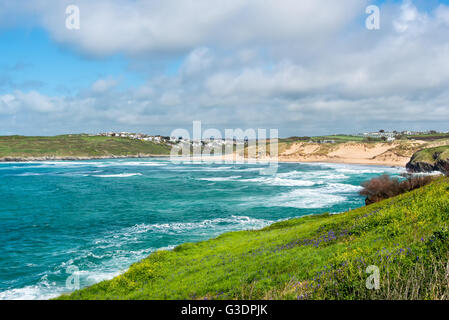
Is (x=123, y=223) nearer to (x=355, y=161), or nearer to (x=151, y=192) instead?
(x=151, y=192)

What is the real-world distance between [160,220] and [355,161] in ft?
421

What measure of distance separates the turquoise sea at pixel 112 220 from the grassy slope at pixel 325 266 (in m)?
5.99

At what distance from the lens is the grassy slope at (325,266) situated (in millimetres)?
7707

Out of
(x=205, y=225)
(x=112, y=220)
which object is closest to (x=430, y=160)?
(x=205, y=225)

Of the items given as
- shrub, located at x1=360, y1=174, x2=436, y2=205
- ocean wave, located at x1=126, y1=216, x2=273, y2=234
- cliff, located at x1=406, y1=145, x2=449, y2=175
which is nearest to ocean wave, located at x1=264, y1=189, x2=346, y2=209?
shrub, located at x1=360, y1=174, x2=436, y2=205

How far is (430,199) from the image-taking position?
14.8 meters

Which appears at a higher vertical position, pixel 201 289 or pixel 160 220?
pixel 201 289

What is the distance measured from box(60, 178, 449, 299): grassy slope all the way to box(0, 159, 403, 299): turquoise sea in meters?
5.99

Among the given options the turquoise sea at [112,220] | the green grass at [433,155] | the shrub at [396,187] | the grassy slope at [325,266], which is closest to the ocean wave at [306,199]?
the turquoise sea at [112,220]

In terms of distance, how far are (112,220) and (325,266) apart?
31790 mm

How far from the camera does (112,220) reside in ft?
118

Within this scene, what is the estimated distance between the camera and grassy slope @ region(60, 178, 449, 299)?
25.3 feet

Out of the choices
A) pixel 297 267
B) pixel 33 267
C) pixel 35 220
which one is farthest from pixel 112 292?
pixel 35 220

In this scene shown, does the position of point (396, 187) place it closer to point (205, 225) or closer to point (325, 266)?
point (205, 225)
